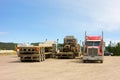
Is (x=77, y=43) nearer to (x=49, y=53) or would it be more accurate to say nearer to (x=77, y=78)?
(x=49, y=53)

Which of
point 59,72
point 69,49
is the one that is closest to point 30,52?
point 69,49

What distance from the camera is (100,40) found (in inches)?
1310

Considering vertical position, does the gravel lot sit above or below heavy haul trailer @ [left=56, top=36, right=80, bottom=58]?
below

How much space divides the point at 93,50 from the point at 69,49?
1024 centimetres

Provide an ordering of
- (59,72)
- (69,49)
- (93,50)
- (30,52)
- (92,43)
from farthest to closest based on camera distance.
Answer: (69,49)
(30,52)
(92,43)
(93,50)
(59,72)

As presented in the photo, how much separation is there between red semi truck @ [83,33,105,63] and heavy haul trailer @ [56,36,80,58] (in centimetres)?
817

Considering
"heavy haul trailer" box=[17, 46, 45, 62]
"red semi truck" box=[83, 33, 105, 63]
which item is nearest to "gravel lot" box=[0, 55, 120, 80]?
"red semi truck" box=[83, 33, 105, 63]

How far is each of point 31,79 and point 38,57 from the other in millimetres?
17671

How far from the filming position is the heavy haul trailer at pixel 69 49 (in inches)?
1631

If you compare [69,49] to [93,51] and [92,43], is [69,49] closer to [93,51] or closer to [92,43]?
[92,43]

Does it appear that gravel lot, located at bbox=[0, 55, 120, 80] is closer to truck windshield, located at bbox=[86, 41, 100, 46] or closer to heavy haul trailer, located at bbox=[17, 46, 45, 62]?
truck windshield, located at bbox=[86, 41, 100, 46]

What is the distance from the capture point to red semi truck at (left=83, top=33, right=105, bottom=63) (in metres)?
32.2

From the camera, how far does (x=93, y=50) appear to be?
32250 mm

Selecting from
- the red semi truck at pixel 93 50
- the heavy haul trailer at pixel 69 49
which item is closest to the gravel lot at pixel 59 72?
the red semi truck at pixel 93 50
